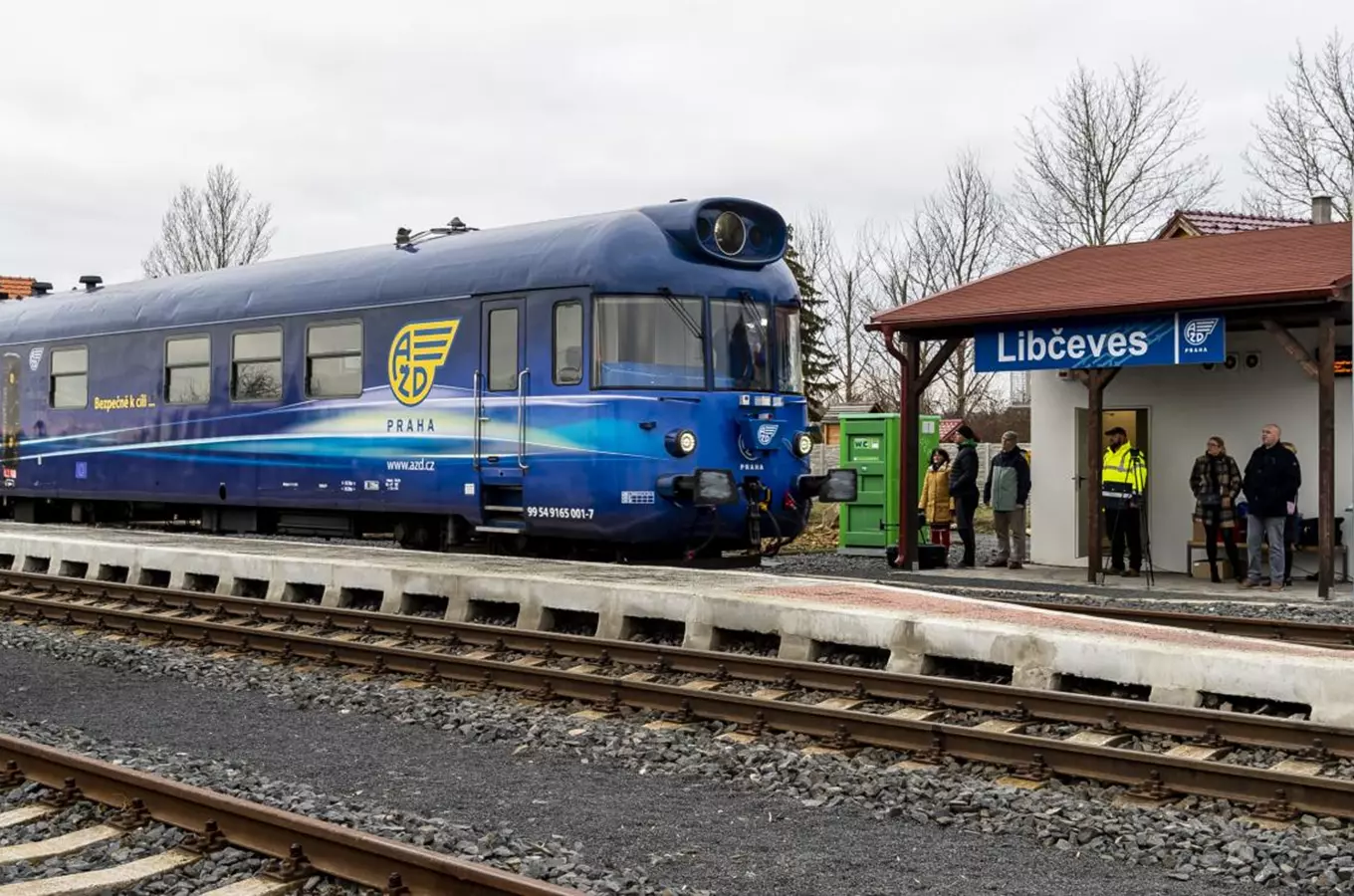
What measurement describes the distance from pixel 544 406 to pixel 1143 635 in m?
5.78

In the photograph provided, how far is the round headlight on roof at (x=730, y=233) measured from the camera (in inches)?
515

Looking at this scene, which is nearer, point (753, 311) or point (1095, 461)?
point (753, 311)

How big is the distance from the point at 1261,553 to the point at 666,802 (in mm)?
10917

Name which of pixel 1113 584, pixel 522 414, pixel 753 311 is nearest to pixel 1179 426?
pixel 1113 584

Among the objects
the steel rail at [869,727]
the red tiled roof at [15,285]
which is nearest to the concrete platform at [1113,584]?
the steel rail at [869,727]

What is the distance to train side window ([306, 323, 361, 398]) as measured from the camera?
570 inches

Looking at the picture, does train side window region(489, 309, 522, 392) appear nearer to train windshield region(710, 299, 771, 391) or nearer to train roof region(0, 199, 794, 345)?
train roof region(0, 199, 794, 345)

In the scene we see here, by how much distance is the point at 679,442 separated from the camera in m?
12.4

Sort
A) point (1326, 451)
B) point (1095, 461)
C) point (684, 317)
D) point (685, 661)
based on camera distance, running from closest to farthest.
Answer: point (685, 661)
point (684, 317)
point (1326, 451)
point (1095, 461)

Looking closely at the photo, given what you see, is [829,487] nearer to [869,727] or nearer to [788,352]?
[788,352]

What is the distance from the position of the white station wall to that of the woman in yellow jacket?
105 cm

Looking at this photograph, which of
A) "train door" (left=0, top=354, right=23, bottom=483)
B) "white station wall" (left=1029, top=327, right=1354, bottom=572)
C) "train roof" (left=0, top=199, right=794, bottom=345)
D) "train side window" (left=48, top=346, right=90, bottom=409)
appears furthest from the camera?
"train door" (left=0, top=354, right=23, bottom=483)

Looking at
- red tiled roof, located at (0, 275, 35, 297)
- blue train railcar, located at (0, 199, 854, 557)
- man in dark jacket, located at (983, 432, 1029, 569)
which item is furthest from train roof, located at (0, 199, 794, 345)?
red tiled roof, located at (0, 275, 35, 297)

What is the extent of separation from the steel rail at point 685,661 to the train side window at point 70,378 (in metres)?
5.28
